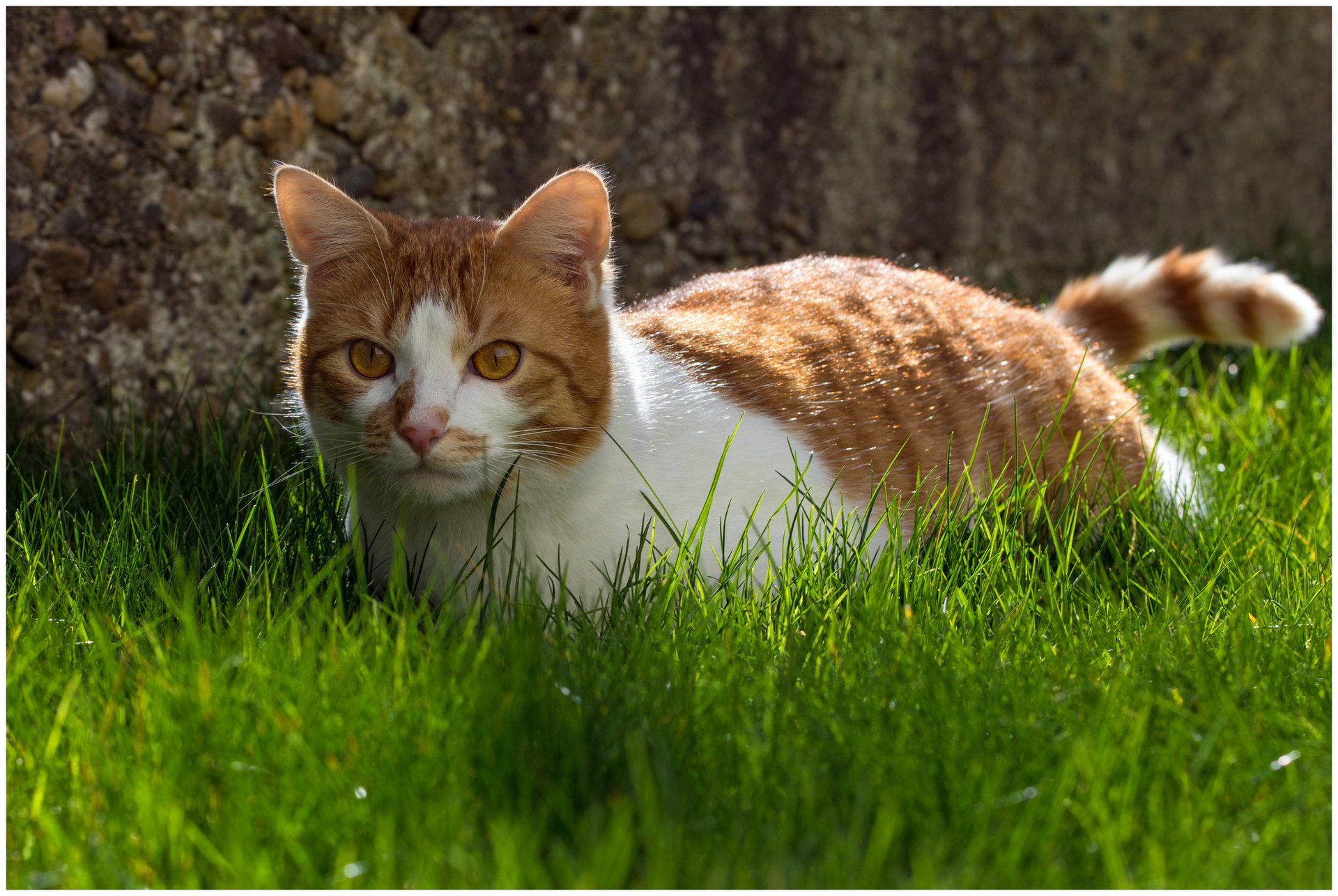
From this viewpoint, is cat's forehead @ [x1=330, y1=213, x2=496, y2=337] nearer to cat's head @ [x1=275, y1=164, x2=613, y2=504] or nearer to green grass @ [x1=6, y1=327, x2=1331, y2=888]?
cat's head @ [x1=275, y1=164, x2=613, y2=504]

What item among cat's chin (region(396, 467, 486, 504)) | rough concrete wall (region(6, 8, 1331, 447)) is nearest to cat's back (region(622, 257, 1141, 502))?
cat's chin (region(396, 467, 486, 504))

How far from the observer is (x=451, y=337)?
1.81 metres

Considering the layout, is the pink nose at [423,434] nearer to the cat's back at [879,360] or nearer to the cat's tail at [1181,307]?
the cat's back at [879,360]

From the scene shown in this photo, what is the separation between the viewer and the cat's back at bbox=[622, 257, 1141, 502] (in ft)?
7.20

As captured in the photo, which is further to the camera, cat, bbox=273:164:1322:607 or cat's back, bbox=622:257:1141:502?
cat's back, bbox=622:257:1141:502

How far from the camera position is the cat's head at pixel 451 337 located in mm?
1786

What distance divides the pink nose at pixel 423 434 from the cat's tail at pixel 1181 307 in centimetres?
177

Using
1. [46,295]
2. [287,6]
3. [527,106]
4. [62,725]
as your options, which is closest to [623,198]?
[527,106]

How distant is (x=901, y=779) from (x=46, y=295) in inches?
91.9

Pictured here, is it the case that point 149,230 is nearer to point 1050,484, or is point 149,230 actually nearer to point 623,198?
point 623,198

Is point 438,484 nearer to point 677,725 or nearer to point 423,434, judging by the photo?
point 423,434

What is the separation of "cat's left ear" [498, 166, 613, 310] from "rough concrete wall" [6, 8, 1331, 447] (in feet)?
4.45

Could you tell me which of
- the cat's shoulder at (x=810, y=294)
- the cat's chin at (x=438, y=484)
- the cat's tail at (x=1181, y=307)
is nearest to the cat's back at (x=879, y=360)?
the cat's shoulder at (x=810, y=294)

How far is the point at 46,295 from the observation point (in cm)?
269
